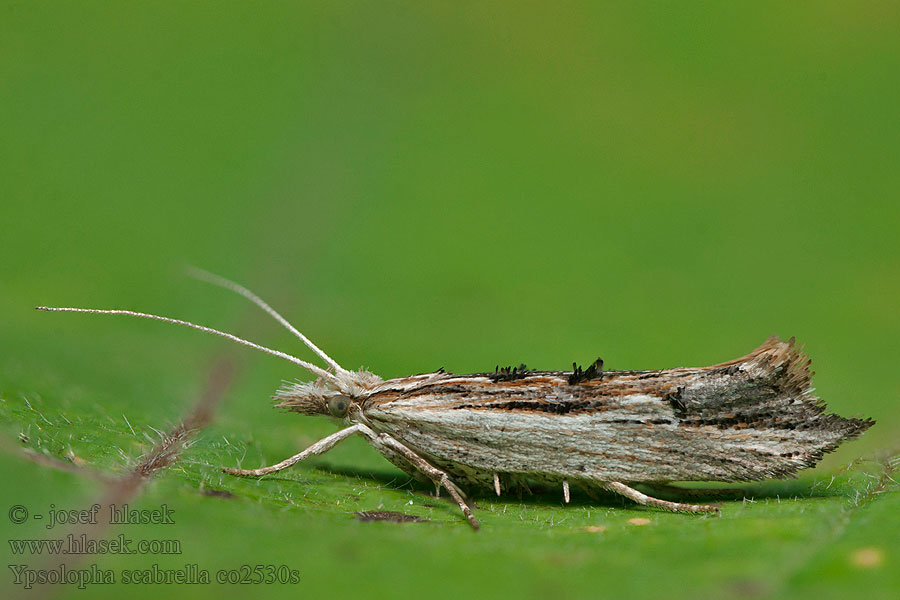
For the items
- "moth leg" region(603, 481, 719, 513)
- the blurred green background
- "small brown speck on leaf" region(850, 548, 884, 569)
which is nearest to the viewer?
"small brown speck on leaf" region(850, 548, 884, 569)


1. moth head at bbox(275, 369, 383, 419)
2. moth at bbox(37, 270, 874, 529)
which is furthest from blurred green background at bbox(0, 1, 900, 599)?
moth head at bbox(275, 369, 383, 419)

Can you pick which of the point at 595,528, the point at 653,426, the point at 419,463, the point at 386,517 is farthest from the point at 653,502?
the point at 386,517

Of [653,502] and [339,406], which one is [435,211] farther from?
[653,502]

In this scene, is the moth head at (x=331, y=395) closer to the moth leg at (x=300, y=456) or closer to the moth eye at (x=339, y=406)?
the moth eye at (x=339, y=406)

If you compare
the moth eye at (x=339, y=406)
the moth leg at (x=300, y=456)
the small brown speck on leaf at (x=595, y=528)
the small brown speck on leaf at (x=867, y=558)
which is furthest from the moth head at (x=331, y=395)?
the small brown speck on leaf at (x=867, y=558)

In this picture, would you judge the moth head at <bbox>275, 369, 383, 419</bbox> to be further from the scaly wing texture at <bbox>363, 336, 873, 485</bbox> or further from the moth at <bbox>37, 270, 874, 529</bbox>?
the scaly wing texture at <bbox>363, 336, 873, 485</bbox>

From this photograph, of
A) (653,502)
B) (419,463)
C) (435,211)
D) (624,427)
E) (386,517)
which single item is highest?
(435,211)

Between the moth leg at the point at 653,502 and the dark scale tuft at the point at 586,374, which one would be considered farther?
the dark scale tuft at the point at 586,374
